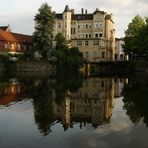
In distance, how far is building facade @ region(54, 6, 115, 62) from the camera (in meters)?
98.6

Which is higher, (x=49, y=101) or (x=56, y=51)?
(x=56, y=51)

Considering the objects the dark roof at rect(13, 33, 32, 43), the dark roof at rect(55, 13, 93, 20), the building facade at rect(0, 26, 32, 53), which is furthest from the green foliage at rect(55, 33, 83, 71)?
the dark roof at rect(55, 13, 93, 20)

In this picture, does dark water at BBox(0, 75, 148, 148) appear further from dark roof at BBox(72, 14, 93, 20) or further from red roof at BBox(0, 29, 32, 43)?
dark roof at BBox(72, 14, 93, 20)

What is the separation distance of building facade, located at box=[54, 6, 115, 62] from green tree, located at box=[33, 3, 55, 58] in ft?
59.5

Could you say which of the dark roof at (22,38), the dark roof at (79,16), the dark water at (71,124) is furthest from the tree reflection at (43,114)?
the dark roof at (79,16)

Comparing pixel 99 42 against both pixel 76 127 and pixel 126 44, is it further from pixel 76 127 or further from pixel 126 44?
pixel 76 127

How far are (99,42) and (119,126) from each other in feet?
264

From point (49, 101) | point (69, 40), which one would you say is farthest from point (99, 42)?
point (49, 101)

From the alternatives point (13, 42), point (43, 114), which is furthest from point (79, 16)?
point (43, 114)

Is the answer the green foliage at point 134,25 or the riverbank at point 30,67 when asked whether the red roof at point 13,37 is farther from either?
the green foliage at point 134,25

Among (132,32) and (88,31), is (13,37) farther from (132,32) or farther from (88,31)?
(132,32)

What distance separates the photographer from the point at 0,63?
247ft

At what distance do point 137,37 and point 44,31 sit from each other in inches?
→ 741

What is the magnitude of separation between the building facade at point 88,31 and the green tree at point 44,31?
1815cm
